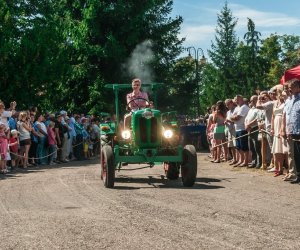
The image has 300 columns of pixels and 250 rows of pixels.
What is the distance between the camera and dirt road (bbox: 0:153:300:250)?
6.32 metres

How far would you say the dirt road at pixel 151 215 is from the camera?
6.32 m

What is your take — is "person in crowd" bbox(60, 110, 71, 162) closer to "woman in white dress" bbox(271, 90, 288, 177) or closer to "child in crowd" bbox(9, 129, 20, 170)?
"child in crowd" bbox(9, 129, 20, 170)

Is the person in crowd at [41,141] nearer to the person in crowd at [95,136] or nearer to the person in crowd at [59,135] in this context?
the person in crowd at [59,135]

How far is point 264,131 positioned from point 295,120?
2.76 meters

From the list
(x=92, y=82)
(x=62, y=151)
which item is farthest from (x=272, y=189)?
(x=92, y=82)

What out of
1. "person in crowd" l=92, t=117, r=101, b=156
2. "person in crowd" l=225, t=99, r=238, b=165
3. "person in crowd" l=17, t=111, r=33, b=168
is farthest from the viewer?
"person in crowd" l=92, t=117, r=101, b=156

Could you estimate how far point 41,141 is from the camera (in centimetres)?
2055

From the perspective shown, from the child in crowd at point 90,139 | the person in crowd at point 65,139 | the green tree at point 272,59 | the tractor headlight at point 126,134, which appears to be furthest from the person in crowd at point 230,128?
the green tree at point 272,59

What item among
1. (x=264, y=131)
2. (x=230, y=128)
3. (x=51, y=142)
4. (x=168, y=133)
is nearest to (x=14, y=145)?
(x=51, y=142)

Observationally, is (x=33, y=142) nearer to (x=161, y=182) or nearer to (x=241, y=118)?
(x=241, y=118)

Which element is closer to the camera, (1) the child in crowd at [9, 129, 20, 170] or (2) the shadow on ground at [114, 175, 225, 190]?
(2) the shadow on ground at [114, 175, 225, 190]

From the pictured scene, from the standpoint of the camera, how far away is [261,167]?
1553 cm

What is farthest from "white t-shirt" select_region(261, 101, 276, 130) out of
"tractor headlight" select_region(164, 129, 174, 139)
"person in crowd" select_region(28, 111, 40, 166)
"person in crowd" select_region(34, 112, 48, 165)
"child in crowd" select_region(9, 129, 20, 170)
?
"person in crowd" select_region(34, 112, 48, 165)

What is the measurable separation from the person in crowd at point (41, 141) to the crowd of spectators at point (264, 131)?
570 centimetres
